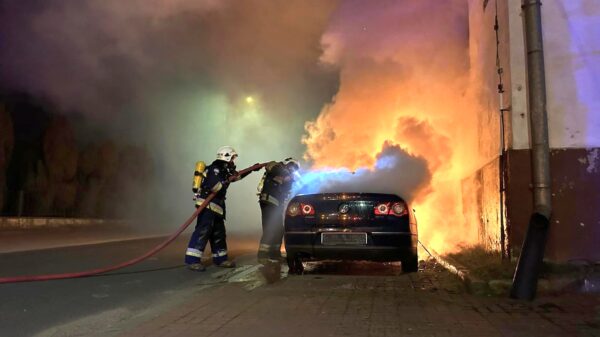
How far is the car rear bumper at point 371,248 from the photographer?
684 centimetres

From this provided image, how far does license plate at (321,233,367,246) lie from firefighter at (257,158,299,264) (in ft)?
5.51

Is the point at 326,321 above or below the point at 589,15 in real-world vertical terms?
below

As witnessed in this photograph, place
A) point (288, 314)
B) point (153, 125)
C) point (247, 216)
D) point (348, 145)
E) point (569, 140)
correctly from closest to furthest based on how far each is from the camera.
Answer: point (288, 314), point (569, 140), point (348, 145), point (153, 125), point (247, 216)

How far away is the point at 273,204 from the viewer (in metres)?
8.57

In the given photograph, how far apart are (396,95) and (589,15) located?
→ 6.40m

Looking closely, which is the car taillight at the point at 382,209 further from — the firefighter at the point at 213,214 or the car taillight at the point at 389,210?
the firefighter at the point at 213,214

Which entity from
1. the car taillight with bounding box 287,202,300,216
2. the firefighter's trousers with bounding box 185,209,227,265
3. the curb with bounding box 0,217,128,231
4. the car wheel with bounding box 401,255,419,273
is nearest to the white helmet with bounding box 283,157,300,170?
the car taillight with bounding box 287,202,300,216

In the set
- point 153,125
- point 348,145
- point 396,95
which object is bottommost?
point 348,145

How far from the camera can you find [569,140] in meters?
6.41

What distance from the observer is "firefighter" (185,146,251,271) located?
7457 mm

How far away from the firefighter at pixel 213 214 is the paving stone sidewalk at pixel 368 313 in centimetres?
117

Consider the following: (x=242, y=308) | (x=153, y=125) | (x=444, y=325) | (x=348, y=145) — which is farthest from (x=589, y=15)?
(x=153, y=125)

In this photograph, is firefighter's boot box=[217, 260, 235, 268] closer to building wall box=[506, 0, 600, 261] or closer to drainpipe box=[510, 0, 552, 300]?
building wall box=[506, 0, 600, 261]

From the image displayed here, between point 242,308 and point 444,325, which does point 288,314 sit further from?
point 444,325
